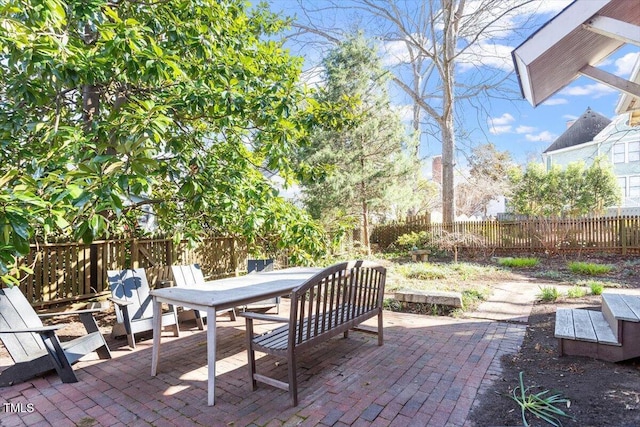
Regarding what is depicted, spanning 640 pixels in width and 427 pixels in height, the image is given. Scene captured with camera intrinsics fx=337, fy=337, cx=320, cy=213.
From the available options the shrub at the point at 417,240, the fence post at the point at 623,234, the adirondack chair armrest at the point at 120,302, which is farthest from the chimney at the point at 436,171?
the adirondack chair armrest at the point at 120,302

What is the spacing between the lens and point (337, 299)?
3090 mm

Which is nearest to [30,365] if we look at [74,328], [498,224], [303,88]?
[74,328]

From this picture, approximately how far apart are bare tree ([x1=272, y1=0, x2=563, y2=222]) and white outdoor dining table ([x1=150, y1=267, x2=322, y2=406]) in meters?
11.4

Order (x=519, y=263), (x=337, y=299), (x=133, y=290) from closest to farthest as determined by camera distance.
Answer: (x=337, y=299) → (x=133, y=290) → (x=519, y=263)

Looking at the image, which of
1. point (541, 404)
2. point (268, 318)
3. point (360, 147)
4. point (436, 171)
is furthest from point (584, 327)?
point (436, 171)

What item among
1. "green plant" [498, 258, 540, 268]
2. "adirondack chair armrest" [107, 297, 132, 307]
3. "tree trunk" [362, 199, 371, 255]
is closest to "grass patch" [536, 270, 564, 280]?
"green plant" [498, 258, 540, 268]

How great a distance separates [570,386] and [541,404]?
0.44m

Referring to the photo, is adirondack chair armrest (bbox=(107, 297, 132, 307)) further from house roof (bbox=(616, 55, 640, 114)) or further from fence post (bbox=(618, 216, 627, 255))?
fence post (bbox=(618, 216, 627, 255))

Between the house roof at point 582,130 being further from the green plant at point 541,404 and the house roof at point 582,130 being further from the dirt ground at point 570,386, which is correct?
the green plant at point 541,404

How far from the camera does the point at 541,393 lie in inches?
101

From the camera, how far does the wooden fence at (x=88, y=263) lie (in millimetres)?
5051

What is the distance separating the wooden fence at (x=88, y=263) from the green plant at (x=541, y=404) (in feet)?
13.9

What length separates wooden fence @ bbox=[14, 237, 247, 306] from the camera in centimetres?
505

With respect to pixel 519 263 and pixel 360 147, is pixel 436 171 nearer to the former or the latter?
pixel 360 147
